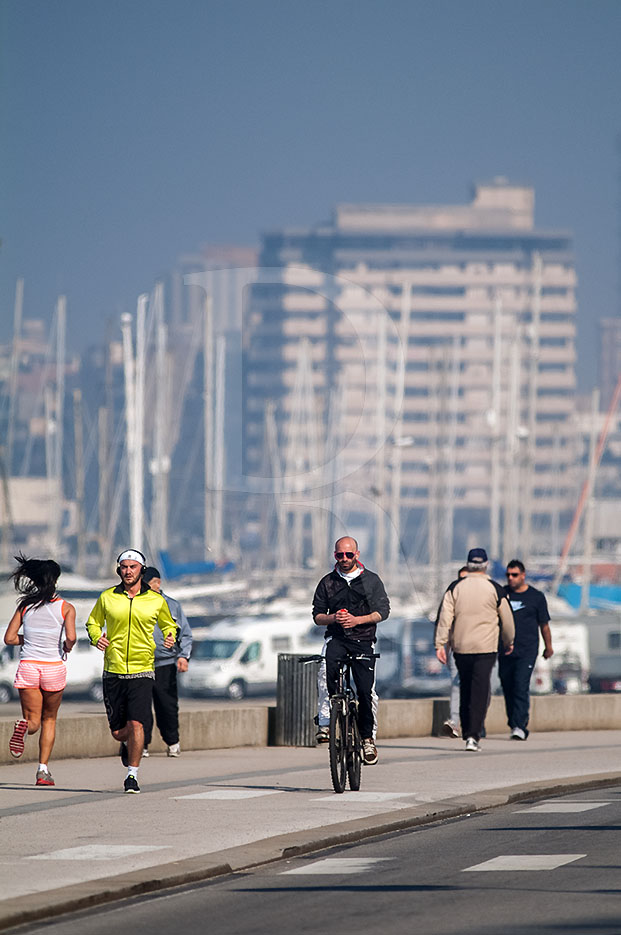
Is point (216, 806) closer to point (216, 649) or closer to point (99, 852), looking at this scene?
point (99, 852)

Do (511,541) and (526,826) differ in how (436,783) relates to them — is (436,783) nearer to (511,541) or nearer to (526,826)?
(526,826)

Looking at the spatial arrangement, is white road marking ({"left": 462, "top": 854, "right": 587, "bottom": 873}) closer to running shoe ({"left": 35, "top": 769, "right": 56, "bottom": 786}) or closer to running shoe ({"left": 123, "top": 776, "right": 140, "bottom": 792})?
running shoe ({"left": 123, "top": 776, "right": 140, "bottom": 792})

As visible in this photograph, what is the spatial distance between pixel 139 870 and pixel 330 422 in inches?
2406

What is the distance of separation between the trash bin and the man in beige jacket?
1190mm

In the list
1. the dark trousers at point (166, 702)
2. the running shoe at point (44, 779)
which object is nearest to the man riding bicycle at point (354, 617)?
the running shoe at point (44, 779)

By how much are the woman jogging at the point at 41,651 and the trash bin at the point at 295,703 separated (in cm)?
371

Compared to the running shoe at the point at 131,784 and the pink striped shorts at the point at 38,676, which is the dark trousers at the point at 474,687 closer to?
the pink striped shorts at the point at 38,676

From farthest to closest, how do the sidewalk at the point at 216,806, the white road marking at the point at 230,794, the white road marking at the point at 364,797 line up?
the white road marking at the point at 230,794
the white road marking at the point at 364,797
the sidewalk at the point at 216,806

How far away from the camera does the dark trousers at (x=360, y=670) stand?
1227 centimetres

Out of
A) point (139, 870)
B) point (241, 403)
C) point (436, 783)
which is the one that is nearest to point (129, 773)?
point (436, 783)

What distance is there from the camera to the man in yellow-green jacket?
12266 mm

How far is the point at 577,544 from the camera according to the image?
396ft

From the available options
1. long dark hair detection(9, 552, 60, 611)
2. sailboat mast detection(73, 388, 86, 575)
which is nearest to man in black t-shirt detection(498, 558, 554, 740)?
long dark hair detection(9, 552, 60, 611)

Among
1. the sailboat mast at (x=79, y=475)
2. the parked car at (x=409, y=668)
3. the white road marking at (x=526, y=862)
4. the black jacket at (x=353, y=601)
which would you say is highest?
the sailboat mast at (x=79, y=475)
